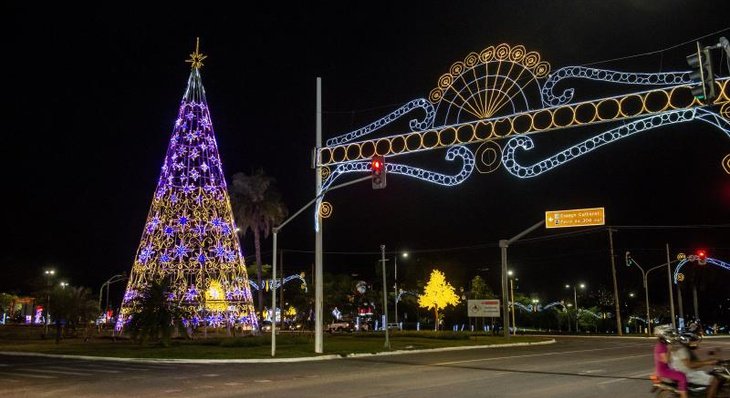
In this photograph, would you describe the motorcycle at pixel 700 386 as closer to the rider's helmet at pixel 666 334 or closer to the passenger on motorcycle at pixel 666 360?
the passenger on motorcycle at pixel 666 360

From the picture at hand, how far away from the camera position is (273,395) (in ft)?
47.6

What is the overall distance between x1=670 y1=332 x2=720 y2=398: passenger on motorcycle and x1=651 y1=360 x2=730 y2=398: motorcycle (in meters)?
0.08

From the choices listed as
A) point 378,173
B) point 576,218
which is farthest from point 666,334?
point 576,218

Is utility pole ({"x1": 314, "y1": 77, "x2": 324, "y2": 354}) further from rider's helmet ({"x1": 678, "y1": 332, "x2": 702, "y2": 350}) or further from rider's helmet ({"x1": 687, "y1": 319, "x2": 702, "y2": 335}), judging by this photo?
rider's helmet ({"x1": 678, "y1": 332, "x2": 702, "y2": 350})

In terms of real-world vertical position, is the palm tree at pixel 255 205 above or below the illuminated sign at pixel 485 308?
above

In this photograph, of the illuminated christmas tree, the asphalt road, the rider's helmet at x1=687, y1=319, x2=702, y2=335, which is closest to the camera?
the rider's helmet at x1=687, y1=319, x2=702, y2=335

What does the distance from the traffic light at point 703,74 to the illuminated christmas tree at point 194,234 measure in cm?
3262

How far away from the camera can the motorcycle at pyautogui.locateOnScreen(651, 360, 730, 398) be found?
34.6ft

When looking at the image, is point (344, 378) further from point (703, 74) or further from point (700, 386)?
point (703, 74)

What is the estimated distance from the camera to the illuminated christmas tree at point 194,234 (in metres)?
40.5

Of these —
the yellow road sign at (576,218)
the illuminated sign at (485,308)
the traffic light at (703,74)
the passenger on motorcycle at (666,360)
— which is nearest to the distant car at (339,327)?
the illuminated sign at (485,308)

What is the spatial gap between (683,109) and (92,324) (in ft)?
127

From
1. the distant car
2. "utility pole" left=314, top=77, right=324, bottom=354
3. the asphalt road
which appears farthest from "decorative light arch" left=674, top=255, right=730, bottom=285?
the distant car

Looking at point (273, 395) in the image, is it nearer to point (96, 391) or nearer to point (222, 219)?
point (96, 391)
